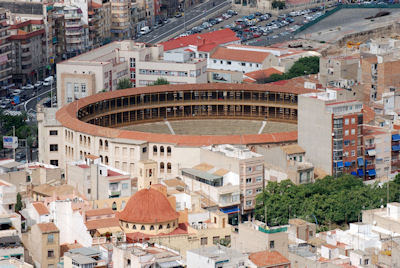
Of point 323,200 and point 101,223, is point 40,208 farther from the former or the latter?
point 323,200

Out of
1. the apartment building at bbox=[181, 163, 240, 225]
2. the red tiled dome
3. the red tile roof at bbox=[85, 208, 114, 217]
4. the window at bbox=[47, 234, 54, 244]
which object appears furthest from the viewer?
the apartment building at bbox=[181, 163, 240, 225]

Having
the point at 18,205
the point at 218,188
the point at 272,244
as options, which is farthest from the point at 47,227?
the point at 218,188

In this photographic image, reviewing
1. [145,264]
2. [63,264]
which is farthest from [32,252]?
[145,264]

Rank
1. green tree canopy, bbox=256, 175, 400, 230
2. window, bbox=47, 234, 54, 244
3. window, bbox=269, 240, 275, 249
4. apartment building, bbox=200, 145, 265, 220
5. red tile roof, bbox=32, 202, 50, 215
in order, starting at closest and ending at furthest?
window, bbox=269, 240, 275, 249 → window, bbox=47, 234, 54, 244 → red tile roof, bbox=32, 202, 50, 215 → green tree canopy, bbox=256, 175, 400, 230 → apartment building, bbox=200, 145, 265, 220

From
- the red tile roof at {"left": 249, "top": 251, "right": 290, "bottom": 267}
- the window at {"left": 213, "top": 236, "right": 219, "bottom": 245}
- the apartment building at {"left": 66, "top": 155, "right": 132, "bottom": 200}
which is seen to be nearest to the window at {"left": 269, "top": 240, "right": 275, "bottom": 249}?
the red tile roof at {"left": 249, "top": 251, "right": 290, "bottom": 267}

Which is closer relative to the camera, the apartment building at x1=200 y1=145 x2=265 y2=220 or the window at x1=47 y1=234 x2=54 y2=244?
the window at x1=47 y1=234 x2=54 y2=244

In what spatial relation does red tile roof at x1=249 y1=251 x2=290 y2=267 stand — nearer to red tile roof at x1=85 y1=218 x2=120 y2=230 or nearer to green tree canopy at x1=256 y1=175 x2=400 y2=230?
red tile roof at x1=85 y1=218 x2=120 y2=230

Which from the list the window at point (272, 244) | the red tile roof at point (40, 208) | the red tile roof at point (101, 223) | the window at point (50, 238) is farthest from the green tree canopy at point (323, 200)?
the window at point (50, 238)
